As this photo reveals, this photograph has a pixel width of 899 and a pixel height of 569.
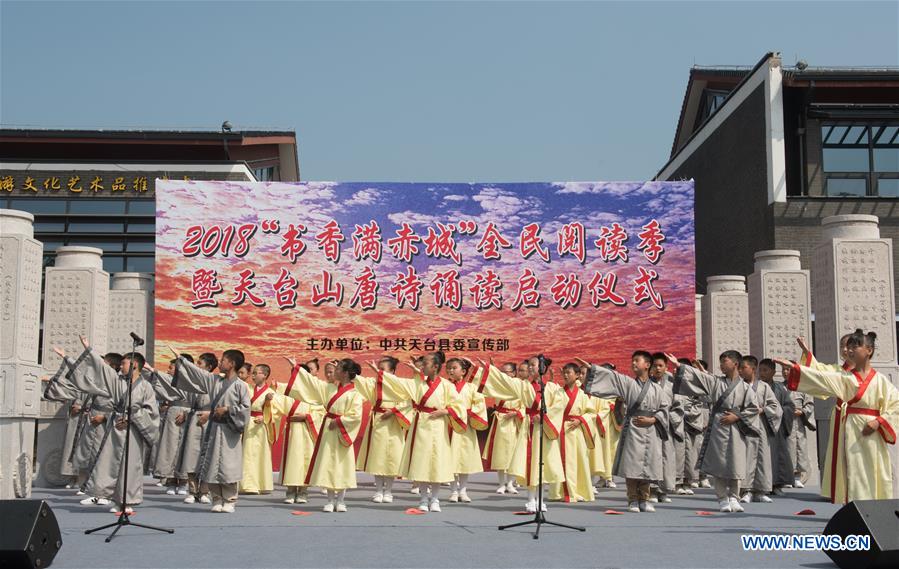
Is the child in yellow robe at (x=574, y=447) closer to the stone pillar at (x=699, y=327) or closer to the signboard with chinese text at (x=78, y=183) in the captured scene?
the stone pillar at (x=699, y=327)

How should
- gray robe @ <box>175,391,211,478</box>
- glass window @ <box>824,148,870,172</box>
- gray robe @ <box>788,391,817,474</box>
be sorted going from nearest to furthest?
1. gray robe @ <box>175,391,211,478</box>
2. gray robe @ <box>788,391,817,474</box>
3. glass window @ <box>824,148,870,172</box>

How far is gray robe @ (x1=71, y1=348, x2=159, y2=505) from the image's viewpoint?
8.91 metres

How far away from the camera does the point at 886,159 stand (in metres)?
17.9

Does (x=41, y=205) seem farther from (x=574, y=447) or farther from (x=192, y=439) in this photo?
(x=574, y=447)

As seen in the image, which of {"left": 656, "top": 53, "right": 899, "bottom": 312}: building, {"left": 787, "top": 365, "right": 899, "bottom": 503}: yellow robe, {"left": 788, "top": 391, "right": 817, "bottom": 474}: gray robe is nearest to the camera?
{"left": 787, "top": 365, "right": 899, "bottom": 503}: yellow robe

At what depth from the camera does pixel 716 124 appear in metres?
20.6

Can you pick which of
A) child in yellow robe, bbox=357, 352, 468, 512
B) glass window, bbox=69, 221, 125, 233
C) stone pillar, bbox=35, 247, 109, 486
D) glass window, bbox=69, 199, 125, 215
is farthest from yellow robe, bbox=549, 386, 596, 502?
glass window, bbox=69, 199, 125, 215

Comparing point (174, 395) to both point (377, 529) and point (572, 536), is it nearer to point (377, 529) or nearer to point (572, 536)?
point (377, 529)

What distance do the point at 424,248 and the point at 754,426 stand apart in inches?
256

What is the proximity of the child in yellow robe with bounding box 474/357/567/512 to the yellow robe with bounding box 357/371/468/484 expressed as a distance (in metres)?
0.46

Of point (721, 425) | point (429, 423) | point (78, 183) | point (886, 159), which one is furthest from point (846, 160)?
point (78, 183)

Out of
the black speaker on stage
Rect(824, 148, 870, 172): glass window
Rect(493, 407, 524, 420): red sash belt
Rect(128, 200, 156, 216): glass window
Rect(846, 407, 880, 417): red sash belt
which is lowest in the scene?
the black speaker on stage

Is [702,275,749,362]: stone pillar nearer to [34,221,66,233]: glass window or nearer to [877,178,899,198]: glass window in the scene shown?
[877,178,899,198]: glass window

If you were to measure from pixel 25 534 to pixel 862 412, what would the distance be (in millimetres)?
6158
